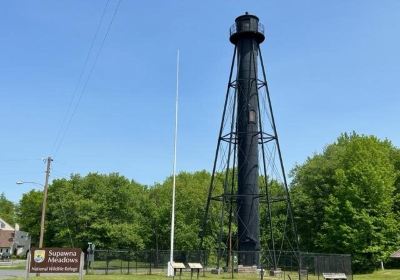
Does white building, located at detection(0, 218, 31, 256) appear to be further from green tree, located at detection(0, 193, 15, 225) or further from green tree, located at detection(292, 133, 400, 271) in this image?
green tree, located at detection(292, 133, 400, 271)

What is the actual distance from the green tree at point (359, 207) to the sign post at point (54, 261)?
37.1 meters

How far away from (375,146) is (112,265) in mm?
34070

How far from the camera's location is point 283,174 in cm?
3644

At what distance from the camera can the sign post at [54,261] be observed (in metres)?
19.8

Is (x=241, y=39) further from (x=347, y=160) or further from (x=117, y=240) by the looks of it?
(x=117, y=240)

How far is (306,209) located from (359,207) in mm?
11485

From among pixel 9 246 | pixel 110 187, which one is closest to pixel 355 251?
pixel 110 187

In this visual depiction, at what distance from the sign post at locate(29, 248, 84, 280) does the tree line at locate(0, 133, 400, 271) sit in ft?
122

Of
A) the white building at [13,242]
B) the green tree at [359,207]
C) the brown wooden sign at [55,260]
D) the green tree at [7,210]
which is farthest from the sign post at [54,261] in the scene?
the green tree at [7,210]

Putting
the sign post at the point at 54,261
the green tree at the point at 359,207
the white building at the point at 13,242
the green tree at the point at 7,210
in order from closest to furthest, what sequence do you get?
the sign post at the point at 54,261 < the green tree at the point at 359,207 < the white building at the point at 13,242 < the green tree at the point at 7,210

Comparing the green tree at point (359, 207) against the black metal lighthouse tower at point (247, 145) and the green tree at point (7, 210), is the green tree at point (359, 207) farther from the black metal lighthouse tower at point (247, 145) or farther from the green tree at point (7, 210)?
the green tree at point (7, 210)

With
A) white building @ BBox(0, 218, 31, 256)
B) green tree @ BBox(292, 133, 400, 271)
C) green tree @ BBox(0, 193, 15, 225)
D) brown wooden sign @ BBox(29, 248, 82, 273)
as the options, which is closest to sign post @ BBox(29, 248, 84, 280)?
brown wooden sign @ BBox(29, 248, 82, 273)

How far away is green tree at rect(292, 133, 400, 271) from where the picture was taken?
49.8 m

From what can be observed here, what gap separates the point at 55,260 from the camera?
65.7 ft
